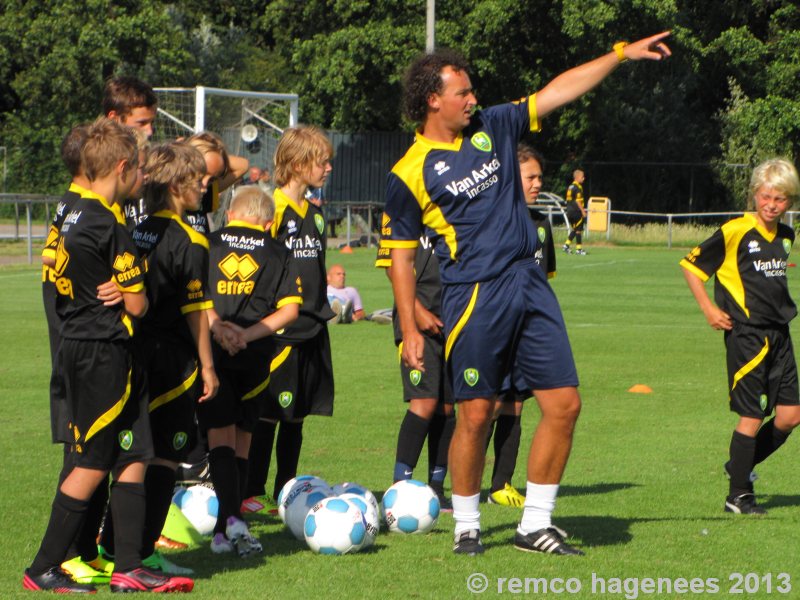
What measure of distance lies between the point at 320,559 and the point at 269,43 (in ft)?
151

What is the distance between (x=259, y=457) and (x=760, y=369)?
2.78 metres

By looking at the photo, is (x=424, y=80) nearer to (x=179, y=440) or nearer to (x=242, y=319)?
(x=242, y=319)

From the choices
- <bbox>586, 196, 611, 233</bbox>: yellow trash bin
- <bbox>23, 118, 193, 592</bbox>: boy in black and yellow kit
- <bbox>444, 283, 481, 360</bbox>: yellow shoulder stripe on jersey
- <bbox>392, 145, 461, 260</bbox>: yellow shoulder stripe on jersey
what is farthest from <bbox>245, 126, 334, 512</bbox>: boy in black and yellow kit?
<bbox>586, 196, 611, 233</bbox>: yellow trash bin

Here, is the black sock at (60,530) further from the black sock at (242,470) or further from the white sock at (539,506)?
the white sock at (539,506)

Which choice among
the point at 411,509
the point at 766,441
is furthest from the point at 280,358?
the point at 766,441

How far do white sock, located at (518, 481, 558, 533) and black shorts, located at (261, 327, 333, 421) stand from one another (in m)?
1.48

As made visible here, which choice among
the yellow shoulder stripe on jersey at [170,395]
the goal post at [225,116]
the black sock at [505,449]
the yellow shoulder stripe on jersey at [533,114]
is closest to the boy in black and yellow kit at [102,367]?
the yellow shoulder stripe on jersey at [170,395]

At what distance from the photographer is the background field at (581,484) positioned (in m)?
5.35

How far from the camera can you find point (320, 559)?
5.70 meters

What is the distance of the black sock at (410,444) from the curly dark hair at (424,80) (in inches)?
73.0

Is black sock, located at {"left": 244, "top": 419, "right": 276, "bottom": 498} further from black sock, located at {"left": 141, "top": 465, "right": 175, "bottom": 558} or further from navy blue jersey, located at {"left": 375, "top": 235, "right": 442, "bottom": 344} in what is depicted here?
black sock, located at {"left": 141, "top": 465, "right": 175, "bottom": 558}

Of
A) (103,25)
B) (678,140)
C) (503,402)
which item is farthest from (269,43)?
(503,402)

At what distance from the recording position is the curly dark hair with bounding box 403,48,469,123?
5730mm

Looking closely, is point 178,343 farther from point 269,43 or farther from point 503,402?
point 269,43
